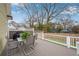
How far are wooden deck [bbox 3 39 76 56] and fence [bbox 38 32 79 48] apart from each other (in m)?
0.08

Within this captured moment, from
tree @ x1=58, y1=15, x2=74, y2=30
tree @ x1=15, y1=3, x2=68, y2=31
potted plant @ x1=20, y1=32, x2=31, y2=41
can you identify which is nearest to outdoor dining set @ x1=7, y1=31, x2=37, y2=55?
potted plant @ x1=20, y1=32, x2=31, y2=41

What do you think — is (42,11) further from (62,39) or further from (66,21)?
(62,39)

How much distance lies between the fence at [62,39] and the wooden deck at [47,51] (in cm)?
8

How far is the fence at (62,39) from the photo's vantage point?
108 inches

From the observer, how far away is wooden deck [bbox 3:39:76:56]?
9.04ft

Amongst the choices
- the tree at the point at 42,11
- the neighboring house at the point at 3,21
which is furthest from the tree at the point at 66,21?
the neighboring house at the point at 3,21

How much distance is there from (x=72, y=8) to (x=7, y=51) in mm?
1480

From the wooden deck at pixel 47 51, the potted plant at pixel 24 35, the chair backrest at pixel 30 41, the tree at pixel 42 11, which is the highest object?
the tree at pixel 42 11

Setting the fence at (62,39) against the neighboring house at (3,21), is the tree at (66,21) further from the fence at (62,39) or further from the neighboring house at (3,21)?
the neighboring house at (3,21)

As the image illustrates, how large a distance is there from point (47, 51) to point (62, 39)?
0.37m

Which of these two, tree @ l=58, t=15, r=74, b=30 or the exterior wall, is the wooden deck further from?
tree @ l=58, t=15, r=74, b=30

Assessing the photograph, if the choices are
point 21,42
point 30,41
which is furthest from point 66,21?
point 21,42

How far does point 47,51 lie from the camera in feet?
9.11

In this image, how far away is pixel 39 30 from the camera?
9.17 feet
